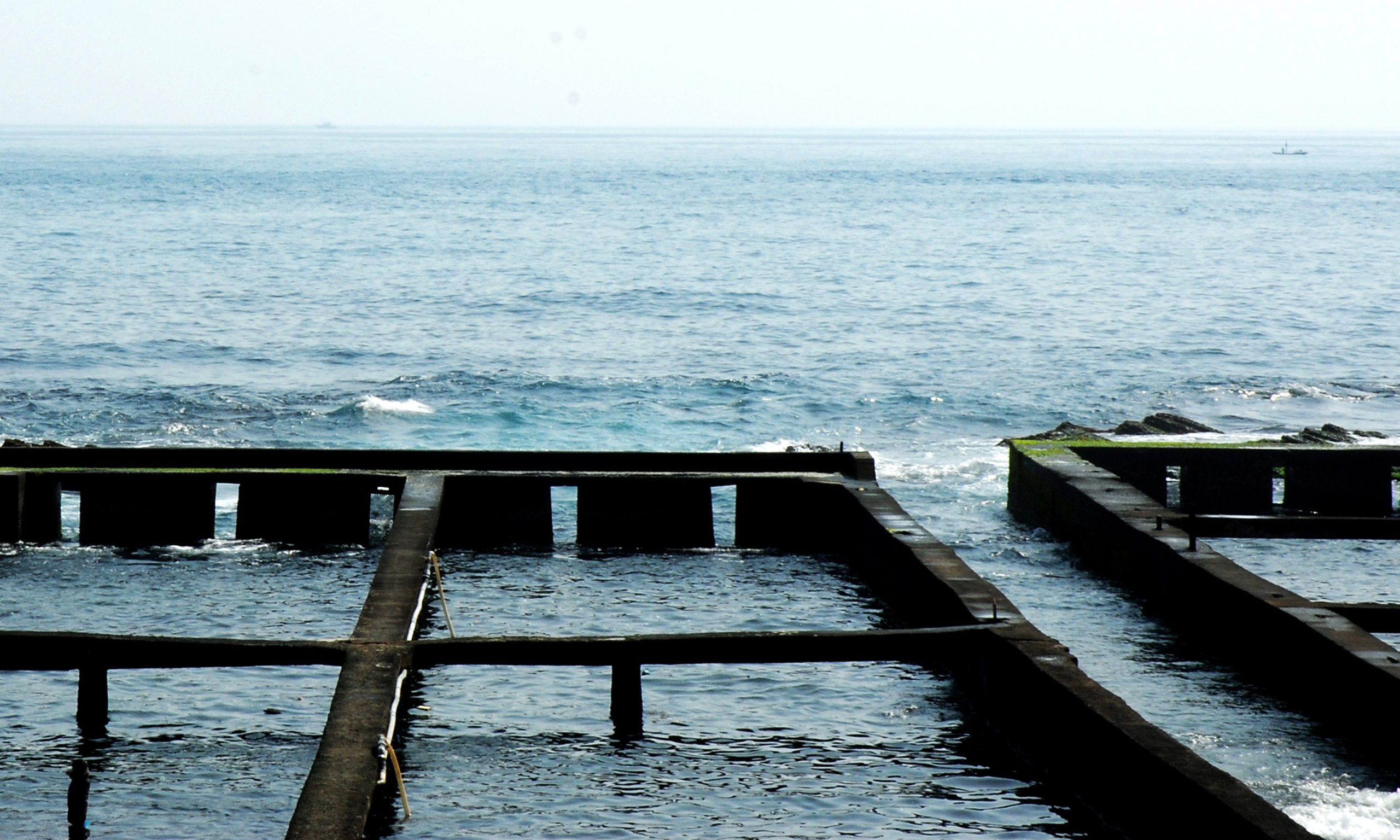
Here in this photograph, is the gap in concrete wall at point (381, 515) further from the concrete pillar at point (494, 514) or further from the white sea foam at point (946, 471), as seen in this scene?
the white sea foam at point (946, 471)

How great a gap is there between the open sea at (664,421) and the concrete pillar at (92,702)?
20cm

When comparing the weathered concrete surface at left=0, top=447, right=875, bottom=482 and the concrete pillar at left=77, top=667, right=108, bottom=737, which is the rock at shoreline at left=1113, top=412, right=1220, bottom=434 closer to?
the weathered concrete surface at left=0, top=447, right=875, bottom=482

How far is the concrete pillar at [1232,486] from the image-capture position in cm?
2228

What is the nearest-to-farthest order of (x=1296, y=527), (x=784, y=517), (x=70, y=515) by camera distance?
(x=1296, y=527) → (x=784, y=517) → (x=70, y=515)

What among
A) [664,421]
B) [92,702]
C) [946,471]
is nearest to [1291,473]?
[946,471]

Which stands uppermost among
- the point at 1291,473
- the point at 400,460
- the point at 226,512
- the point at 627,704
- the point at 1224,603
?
the point at 400,460

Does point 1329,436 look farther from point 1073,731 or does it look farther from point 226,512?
point 1073,731

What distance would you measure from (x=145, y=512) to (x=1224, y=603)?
13691 millimetres

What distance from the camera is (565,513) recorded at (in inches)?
1005

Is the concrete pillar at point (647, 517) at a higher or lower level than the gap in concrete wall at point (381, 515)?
higher

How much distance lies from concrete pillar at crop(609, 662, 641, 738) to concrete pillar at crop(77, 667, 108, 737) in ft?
13.5

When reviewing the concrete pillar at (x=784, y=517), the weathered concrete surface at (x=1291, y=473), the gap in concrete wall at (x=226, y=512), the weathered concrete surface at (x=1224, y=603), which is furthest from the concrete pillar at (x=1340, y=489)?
the gap in concrete wall at (x=226, y=512)

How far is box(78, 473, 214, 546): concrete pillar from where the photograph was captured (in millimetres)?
20938

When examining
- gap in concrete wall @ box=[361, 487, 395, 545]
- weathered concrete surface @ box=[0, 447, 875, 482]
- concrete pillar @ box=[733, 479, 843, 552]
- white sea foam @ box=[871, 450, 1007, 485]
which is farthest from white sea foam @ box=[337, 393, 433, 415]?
concrete pillar @ box=[733, 479, 843, 552]
